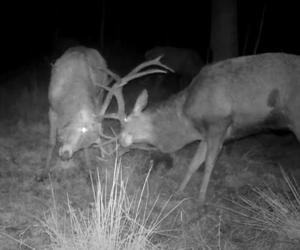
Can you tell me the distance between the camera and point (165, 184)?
7.05 metres

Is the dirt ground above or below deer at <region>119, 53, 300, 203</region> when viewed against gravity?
below

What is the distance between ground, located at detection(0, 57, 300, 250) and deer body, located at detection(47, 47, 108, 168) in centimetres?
52

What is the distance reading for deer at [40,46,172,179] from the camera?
6762 mm

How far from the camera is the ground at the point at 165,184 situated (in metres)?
5.02

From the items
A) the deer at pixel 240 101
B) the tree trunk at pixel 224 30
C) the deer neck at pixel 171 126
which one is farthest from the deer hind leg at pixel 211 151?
the tree trunk at pixel 224 30

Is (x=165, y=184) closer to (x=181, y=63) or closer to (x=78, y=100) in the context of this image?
(x=78, y=100)

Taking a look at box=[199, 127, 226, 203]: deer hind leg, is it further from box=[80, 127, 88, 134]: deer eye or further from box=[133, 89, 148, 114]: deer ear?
box=[80, 127, 88, 134]: deer eye

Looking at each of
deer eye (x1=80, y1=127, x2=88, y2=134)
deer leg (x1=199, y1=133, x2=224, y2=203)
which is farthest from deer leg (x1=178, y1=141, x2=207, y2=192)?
deer eye (x1=80, y1=127, x2=88, y2=134)

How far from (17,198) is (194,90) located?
2.86m

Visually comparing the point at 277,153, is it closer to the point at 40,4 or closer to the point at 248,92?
the point at 248,92

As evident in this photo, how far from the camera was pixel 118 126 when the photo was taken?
9.88 meters

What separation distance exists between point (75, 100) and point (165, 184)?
1.82 m

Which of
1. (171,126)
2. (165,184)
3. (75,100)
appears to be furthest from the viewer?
(171,126)

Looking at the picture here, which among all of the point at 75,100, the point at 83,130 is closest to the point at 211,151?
the point at 83,130
